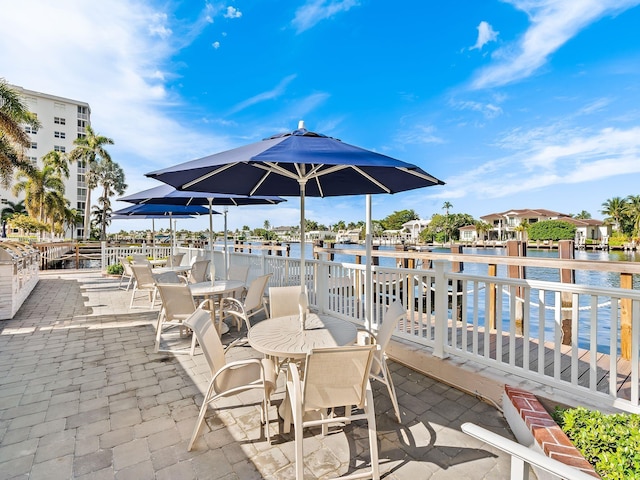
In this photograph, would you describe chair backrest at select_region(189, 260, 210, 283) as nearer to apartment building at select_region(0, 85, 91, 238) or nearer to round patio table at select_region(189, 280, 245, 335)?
round patio table at select_region(189, 280, 245, 335)

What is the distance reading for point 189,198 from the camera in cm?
547

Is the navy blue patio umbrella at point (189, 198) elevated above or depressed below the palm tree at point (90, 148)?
below

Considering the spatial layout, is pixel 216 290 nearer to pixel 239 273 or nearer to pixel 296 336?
pixel 239 273

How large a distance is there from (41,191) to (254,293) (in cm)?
3130

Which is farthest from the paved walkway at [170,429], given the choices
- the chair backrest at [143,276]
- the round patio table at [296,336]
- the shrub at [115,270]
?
the shrub at [115,270]

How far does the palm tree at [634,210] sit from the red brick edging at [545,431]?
53682 mm

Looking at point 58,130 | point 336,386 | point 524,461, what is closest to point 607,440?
point 524,461

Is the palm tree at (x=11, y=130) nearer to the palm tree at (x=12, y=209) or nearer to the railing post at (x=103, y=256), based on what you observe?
the railing post at (x=103, y=256)

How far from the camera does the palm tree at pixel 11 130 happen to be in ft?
41.0

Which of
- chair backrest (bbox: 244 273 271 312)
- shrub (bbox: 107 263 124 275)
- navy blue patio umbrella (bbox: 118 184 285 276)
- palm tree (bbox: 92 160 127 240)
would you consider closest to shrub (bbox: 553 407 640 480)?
chair backrest (bbox: 244 273 271 312)

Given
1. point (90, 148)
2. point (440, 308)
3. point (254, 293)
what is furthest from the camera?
point (90, 148)

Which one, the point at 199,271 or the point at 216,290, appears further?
the point at 199,271

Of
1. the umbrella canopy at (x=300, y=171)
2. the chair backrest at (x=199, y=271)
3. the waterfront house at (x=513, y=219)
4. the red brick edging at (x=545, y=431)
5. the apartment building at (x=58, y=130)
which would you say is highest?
the apartment building at (x=58, y=130)

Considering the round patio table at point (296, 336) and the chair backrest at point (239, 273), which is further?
the chair backrest at point (239, 273)
